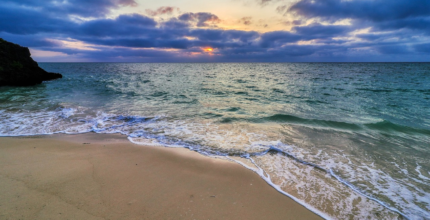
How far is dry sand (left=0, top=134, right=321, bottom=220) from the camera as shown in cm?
272

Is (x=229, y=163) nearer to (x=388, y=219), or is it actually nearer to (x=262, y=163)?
(x=262, y=163)

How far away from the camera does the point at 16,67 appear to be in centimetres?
1894

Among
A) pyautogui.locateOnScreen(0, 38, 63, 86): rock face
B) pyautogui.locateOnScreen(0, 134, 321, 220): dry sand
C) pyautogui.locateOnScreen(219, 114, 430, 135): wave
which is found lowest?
pyautogui.locateOnScreen(219, 114, 430, 135): wave

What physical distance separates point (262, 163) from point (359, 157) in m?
2.63

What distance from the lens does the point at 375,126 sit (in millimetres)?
7438

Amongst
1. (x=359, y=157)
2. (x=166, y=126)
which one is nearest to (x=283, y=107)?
(x=359, y=157)

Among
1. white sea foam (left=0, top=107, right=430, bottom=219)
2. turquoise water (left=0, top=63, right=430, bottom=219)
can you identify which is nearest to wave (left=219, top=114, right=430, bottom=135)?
turquoise water (left=0, top=63, right=430, bottom=219)

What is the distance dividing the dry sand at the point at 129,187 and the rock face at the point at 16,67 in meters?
20.0

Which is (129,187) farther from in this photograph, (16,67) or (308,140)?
(16,67)

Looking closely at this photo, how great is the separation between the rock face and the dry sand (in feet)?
65.6

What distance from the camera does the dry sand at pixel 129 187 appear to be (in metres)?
2.72

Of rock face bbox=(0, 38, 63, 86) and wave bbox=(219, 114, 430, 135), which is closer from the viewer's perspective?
wave bbox=(219, 114, 430, 135)

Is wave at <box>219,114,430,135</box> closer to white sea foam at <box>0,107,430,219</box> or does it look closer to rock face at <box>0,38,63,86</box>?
white sea foam at <box>0,107,430,219</box>

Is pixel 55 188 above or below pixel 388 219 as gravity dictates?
above
